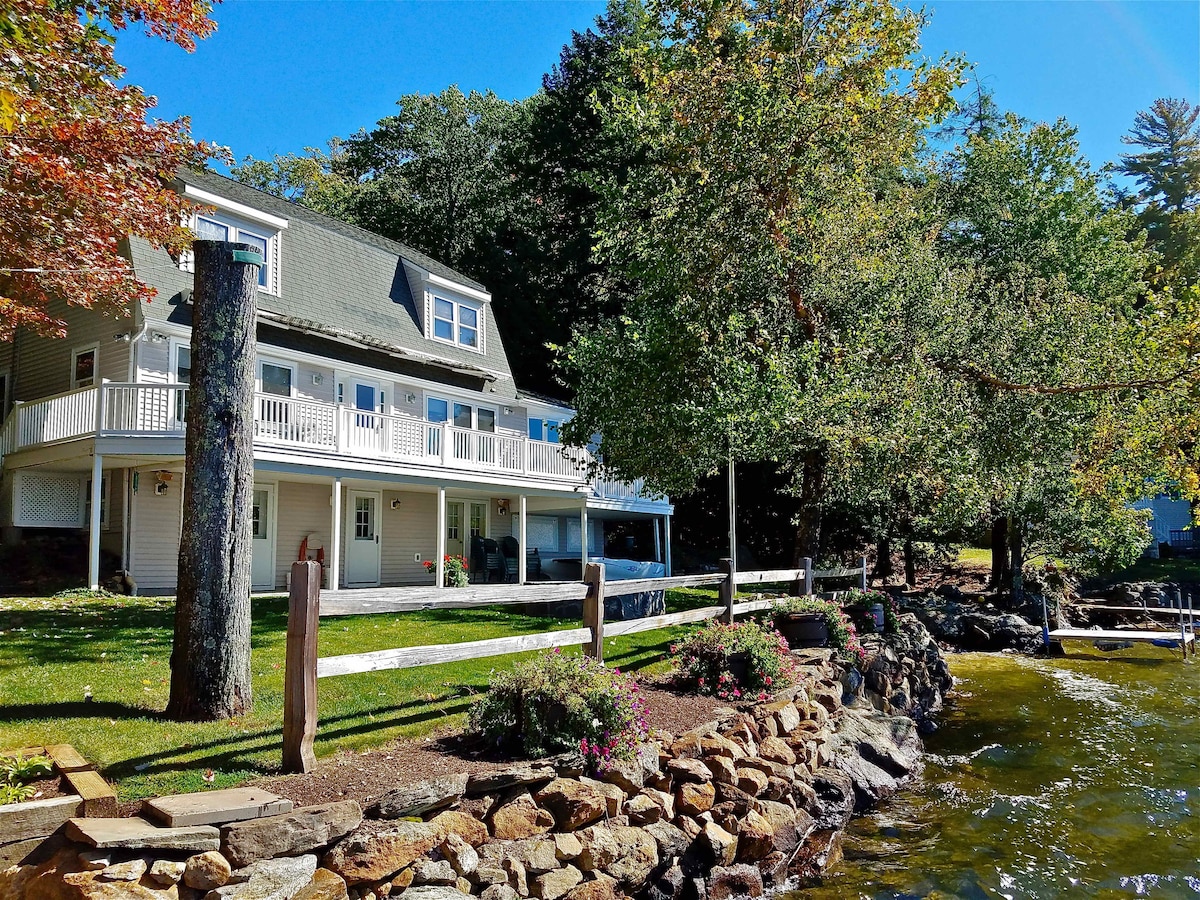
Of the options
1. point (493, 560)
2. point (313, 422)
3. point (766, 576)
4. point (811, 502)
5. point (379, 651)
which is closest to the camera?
point (379, 651)

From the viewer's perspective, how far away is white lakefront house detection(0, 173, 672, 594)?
53.5 feet

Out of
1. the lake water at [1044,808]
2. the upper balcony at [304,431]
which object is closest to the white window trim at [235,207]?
the upper balcony at [304,431]

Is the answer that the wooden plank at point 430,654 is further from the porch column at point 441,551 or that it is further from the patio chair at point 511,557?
the patio chair at point 511,557

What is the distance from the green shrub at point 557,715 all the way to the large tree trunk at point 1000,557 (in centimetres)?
2179

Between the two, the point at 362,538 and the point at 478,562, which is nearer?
the point at 362,538

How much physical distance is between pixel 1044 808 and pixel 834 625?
3.84m

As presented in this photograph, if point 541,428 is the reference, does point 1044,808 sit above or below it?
below

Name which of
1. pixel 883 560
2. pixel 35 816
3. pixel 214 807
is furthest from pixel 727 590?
pixel 883 560

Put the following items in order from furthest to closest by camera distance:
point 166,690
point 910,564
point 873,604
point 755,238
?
point 910,564 < point 873,604 < point 755,238 < point 166,690

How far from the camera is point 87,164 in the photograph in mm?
11070

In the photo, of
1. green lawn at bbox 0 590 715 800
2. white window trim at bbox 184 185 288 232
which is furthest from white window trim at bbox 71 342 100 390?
green lawn at bbox 0 590 715 800

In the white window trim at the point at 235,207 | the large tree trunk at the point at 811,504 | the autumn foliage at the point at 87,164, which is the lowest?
the large tree trunk at the point at 811,504

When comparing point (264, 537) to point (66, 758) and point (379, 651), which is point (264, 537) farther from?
point (66, 758)

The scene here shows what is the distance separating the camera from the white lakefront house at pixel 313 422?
53.5ft
